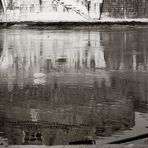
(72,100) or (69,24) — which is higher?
(69,24)

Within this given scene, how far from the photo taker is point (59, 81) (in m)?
6.22

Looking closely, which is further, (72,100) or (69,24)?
(69,24)

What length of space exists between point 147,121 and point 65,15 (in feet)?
83.9

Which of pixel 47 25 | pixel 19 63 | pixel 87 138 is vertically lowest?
pixel 87 138

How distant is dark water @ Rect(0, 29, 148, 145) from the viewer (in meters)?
3.35

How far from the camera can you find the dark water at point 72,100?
3348mm

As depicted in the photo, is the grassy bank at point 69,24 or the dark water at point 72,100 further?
the grassy bank at point 69,24

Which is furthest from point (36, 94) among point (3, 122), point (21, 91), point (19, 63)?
point (19, 63)

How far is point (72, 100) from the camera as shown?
4.80 m

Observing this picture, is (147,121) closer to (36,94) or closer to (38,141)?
(38,141)

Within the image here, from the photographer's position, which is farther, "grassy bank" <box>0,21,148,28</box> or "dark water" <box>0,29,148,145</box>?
"grassy bank" <box>0,21,148,28</box>

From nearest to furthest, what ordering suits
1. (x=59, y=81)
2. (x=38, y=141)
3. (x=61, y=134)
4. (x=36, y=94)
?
(x=38, y=141) → (x=61, y=134) → (x=36, y=94) → (x=59, y=81)

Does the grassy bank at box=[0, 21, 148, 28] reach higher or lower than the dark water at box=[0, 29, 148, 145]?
higher

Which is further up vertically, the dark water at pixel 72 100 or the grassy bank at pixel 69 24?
the grassy bank at pixel 69 24
